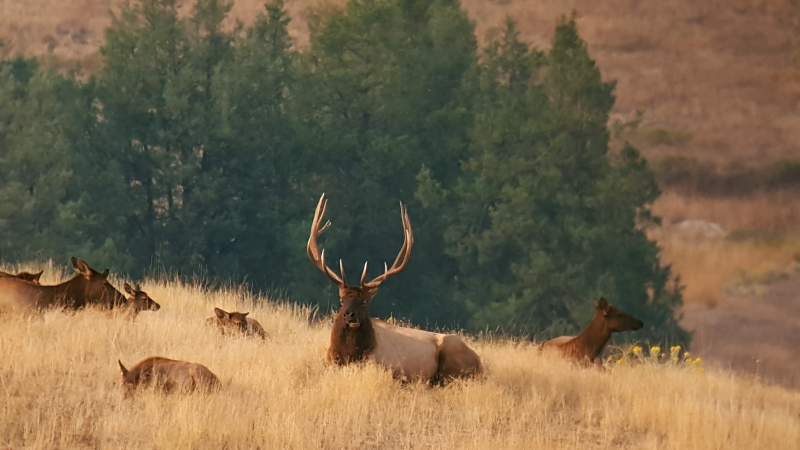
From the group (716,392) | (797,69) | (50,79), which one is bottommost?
(716,392)

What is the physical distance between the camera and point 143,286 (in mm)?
18109

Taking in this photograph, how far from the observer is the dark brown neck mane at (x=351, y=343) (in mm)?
12867

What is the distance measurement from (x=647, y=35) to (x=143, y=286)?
218 feet

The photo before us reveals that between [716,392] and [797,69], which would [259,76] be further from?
[797,69]

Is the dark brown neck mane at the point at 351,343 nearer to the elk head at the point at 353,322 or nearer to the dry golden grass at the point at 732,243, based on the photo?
the elk head at the point at 353,322

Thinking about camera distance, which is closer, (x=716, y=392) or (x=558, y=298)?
(x=716, y=392)

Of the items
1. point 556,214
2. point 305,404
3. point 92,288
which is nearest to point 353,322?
point 305,404

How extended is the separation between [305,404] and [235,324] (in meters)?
3.34

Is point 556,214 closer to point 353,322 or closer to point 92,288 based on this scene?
point 92,288

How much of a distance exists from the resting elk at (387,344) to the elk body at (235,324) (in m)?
1.85

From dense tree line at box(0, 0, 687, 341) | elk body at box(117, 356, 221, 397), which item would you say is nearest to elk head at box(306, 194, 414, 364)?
elk body at box(117, 356, 221, 397)

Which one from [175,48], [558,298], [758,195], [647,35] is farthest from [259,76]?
[647,35]

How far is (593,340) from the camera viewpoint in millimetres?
16250

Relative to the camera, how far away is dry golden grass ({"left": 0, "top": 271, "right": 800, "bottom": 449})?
10945 mm
